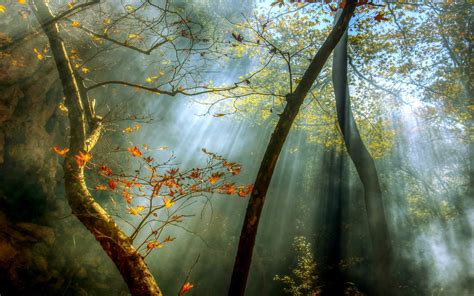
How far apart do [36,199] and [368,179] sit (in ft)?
30.0

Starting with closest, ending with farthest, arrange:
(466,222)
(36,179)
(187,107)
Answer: (36,179) < (466,222) < (187,107)

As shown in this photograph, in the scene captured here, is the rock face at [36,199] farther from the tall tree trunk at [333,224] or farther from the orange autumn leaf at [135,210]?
the tall tree trunk at [333,224]

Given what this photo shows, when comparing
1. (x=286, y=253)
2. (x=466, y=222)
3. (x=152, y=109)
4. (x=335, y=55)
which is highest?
(x=152, y=109)

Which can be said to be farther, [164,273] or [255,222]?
[164,273]

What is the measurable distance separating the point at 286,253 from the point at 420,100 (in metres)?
10.2

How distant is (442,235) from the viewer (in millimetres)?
13477

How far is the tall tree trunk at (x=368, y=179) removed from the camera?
4.62m

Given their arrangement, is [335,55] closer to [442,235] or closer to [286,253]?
[286,253]

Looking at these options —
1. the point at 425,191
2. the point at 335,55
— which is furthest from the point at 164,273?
the point at 425,191

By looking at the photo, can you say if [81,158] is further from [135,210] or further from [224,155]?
[224,155]

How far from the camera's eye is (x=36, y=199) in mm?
7832

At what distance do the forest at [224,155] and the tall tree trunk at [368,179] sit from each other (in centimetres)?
3

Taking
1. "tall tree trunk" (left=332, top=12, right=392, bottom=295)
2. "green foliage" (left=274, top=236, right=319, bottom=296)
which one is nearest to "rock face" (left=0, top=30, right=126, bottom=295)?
"green foliage" (left=274, top=236, right=319, bottom=296)

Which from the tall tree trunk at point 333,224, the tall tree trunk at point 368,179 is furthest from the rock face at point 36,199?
the tall tree trunk at point 333,224
